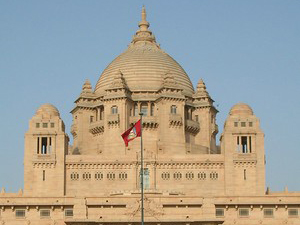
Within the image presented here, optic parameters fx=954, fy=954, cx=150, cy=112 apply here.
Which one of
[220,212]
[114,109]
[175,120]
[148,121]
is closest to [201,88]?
[175,120]

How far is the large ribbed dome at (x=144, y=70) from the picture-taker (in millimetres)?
146625

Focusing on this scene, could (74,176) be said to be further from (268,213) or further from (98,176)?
(268,213)

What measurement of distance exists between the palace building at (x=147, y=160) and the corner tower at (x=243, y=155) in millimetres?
137

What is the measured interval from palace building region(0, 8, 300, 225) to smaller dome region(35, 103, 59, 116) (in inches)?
5.7

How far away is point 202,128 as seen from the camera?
146500mm

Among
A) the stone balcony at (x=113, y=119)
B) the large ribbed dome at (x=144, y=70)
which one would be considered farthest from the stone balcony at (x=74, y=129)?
the stone balcony at (x=113, y=119)

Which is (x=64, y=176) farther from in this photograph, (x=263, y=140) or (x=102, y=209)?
(x=263, y=140)

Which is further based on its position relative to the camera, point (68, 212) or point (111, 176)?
point (111, 176)

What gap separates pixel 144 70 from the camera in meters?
148

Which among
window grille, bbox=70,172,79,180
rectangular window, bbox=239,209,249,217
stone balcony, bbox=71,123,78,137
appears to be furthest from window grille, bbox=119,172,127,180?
rectangular window, bbox=239,209,249,217

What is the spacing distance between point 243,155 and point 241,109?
27.8 feet

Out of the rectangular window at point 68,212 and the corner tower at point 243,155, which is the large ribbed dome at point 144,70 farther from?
the rectangular window at point 68,212

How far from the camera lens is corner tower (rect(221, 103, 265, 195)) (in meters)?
129

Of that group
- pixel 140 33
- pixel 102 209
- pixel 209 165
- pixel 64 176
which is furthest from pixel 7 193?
pixel 140 33
